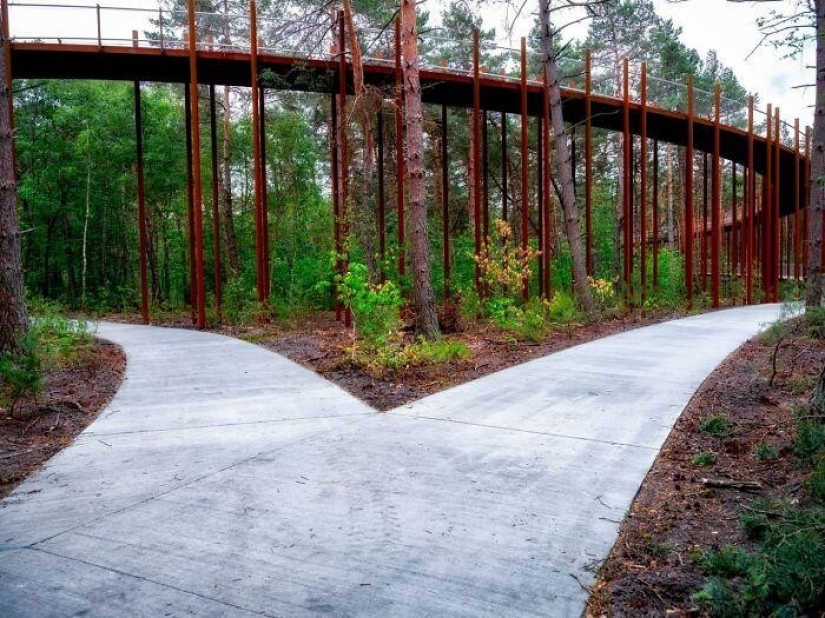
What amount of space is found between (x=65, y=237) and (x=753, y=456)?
79.5 feet

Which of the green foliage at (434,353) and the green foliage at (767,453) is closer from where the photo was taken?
the green foliage at (767,453)

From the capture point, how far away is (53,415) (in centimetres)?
552

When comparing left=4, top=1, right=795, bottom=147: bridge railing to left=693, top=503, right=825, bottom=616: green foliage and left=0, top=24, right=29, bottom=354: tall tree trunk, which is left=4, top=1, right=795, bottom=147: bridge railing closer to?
left=0, top=24, right=29, bottom=354: tall tree trunk

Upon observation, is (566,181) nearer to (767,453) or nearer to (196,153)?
(196,153)

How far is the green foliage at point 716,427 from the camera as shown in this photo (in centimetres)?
472

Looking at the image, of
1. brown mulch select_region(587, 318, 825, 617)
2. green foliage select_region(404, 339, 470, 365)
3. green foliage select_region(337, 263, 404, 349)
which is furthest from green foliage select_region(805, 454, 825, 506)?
green foliage select_region(337, 263, 404, 349)

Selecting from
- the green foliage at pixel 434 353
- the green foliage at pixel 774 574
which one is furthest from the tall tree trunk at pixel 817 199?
the green foliage at pixel 774 574

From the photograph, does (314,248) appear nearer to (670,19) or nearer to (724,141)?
(724,141)

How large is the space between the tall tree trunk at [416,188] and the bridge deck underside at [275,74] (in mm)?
3371

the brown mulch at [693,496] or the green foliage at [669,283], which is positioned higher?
the green foliage at [669,283]

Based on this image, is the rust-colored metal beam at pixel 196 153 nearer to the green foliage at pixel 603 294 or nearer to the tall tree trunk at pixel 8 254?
the tall tree trunk at pixel 8 254

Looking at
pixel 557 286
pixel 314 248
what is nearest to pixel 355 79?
pixel 314 248

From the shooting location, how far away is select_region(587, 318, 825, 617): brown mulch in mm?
2502

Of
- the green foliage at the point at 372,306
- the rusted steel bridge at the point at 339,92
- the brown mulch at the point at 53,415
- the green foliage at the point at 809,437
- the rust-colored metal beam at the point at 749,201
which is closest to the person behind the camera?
the green foliage at the point at 809,437
